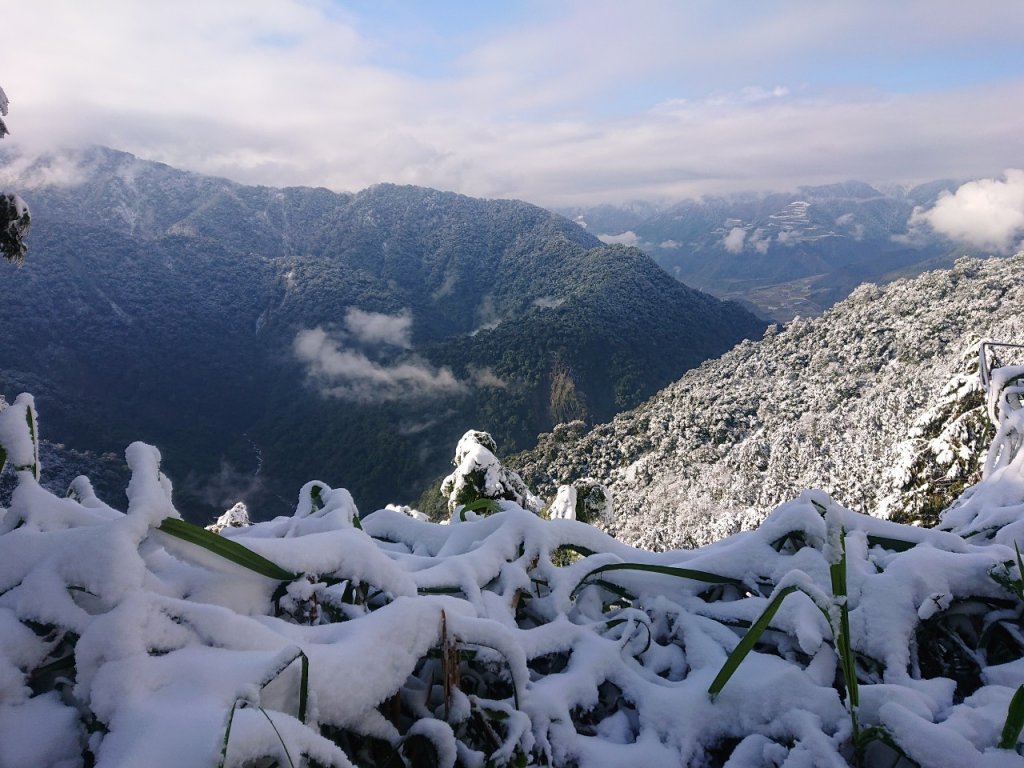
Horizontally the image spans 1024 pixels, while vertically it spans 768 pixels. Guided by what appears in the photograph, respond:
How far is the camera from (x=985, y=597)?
1365mm

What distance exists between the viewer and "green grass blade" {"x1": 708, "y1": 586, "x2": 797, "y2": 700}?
109cm

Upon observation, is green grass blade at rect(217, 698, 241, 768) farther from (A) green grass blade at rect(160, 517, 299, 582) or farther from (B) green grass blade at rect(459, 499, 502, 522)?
(B) green grass blade at rect(459, 499, 502, 522)

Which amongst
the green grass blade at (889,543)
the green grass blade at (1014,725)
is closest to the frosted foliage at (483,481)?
the green grass blade at (889,543)

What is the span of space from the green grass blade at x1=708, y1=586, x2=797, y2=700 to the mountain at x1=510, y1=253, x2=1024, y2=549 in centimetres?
3866

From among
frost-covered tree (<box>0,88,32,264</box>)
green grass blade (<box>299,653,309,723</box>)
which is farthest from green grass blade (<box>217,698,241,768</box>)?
frost-covered tree (<box>0,88,32,264</box>)

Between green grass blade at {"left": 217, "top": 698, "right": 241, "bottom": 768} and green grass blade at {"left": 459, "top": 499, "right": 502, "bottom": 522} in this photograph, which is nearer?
green grass blade at {"left": 217, "top": 698, "right": 241, "bottom": 768}

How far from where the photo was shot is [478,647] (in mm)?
1096

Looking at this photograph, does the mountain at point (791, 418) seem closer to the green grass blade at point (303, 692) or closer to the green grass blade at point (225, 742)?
the green grass blade at point (303, 692)

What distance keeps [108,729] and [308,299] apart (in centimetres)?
19747

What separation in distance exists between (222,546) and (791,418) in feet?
213

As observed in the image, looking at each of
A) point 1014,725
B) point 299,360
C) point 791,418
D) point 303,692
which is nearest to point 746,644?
point 1014,725

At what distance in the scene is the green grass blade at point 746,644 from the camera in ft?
3.57

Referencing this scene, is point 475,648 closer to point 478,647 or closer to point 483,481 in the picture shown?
point 478,647

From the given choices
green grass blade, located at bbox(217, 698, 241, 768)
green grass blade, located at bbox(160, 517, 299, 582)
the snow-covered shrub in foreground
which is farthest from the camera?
green grass blade, located at bbox(160, 517, 299, 582)
